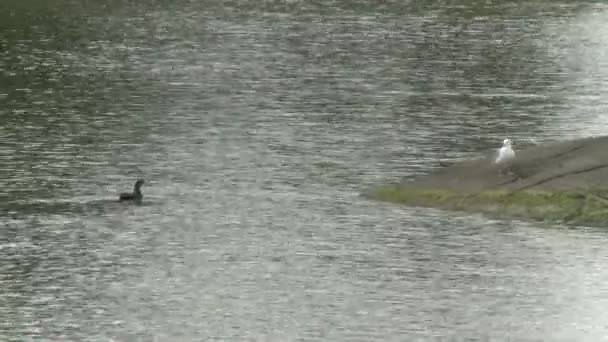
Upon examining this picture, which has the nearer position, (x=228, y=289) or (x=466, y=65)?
(x=228, y=289)

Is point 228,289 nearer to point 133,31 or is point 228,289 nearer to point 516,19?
point 133,31

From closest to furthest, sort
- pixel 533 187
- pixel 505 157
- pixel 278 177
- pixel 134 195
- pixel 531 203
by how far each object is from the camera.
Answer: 1. pixel 531 203
2. pixel 533 187
3. pixel 505 157
4. pixel 134 195
5. pixel 278 177

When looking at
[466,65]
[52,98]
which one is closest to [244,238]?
[52,98]

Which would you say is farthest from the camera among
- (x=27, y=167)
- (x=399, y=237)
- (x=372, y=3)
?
(x=372, y=3)

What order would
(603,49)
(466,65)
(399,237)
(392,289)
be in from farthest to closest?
(603,49) → (466,65) → (399,237) → (392,289)

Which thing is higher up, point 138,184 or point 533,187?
point 533,187

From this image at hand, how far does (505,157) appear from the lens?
180 feet

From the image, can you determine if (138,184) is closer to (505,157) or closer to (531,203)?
(505,157)

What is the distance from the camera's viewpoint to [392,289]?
45.5m

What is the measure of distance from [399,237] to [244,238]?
4740 millimetres

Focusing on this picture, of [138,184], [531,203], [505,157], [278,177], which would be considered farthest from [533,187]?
[138,184]

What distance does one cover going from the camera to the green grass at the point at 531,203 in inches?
2034

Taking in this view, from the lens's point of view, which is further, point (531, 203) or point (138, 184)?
point (138, 184)

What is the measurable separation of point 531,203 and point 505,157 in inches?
105
